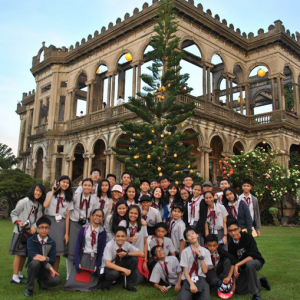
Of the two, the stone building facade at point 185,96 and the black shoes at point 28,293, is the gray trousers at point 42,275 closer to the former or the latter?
the black shoes at point 28,293

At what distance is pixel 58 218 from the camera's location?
555 cm

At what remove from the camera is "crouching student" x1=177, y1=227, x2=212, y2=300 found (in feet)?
15.3

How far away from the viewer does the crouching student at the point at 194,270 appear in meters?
4.67

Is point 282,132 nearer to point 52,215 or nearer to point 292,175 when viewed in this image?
point 292,175

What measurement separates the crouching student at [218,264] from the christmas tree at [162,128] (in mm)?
7833

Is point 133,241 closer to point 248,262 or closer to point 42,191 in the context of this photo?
point 42,191

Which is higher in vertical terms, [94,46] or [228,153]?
[94,46]

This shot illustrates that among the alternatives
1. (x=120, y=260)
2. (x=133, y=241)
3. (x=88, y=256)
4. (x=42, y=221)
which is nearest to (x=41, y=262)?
(x=42, y=221)

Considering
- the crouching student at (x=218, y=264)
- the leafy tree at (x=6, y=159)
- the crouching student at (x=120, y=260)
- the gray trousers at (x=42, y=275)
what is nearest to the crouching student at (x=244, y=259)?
the crouching student at (x=218, y=264)

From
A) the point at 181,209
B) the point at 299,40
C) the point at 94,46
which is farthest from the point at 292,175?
the point at 94,46

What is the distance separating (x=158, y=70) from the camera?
48.5 ft

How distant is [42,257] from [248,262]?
120 inches

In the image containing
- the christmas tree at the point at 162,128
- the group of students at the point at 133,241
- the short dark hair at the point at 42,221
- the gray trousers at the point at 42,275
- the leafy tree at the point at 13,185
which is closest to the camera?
the gray trousers at the point at 42,275

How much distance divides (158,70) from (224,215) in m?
10.1
